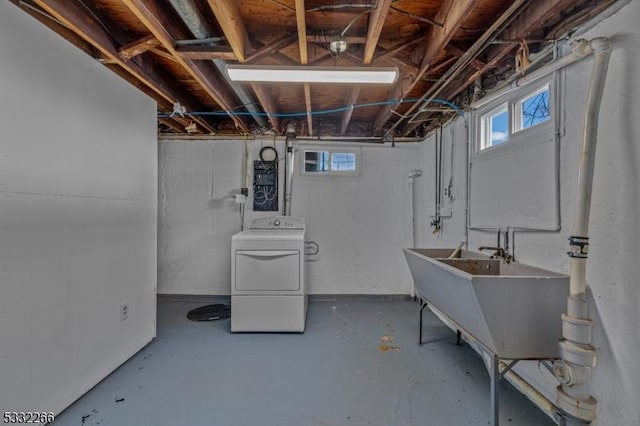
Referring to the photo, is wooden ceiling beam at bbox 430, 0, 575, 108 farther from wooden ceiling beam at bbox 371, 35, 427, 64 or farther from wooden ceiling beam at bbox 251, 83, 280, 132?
wooden ceiling beam at bbox 251, 83, 280, 132

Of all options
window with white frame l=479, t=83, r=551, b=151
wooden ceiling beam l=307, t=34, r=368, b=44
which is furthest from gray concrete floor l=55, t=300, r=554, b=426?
wooden ceiling beam l=307, t=34, r=368, b=44

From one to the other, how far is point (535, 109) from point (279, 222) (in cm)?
273

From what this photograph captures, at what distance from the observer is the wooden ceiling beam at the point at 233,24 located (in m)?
1.54

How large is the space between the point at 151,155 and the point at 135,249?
2.91 feet

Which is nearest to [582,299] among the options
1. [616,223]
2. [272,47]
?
[616,223]

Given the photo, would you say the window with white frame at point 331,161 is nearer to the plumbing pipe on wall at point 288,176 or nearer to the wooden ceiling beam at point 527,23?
the plumbing pipe on wall at point 288,176

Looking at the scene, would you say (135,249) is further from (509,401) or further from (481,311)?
(509,401)

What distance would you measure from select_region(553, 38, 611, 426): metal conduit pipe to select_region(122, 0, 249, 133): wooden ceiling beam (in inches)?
89.7

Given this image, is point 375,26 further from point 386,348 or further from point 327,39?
point 386,348

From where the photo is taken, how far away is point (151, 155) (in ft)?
9.01

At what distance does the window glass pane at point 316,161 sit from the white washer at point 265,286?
4.60 feet

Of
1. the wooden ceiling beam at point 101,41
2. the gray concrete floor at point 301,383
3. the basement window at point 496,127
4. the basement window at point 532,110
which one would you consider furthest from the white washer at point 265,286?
the basement window at point 532,110

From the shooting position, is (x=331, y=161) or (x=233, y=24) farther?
(x=331, y=161)

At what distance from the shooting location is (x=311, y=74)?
6.34 feet
